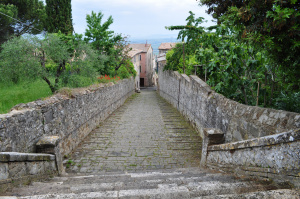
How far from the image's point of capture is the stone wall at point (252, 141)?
2531 mm

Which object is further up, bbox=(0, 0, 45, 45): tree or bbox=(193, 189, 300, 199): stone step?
bbox=(0, 0, 45, 45): tree

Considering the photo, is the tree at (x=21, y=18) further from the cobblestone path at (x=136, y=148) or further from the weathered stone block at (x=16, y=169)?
the weathered stone block at (x=16, y=169)

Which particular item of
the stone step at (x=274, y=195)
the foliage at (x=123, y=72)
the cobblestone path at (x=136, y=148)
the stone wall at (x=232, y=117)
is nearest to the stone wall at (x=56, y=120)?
the cobblestone path at (x=136, y=148)

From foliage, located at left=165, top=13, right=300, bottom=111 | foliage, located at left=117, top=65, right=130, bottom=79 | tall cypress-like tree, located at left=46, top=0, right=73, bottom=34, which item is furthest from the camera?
foliage, located at left=117, top=65, right=130, bottom=79

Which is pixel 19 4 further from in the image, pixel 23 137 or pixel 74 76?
pixel 23 137

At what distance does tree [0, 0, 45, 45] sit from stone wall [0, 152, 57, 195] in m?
11.9

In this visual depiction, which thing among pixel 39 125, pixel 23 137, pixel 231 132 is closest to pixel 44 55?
pixel 39 125

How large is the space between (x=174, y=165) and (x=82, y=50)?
625cm

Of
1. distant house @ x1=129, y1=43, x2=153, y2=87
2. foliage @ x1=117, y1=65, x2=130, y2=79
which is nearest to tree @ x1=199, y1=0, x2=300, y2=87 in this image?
foliage @ x1=117, y1=65, x2=130, y2=79

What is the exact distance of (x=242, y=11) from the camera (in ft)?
9.75

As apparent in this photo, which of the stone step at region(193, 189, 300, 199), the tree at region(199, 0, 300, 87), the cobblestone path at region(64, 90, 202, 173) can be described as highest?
the tree at region(199, 0, 300, 87)

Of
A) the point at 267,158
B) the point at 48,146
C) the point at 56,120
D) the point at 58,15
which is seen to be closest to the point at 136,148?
the point at 56,120

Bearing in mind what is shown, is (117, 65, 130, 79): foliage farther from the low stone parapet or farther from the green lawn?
the low stone parapet

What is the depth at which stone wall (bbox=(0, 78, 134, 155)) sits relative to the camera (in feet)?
12.3
